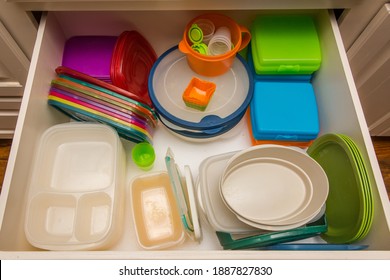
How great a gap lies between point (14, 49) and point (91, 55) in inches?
6.9

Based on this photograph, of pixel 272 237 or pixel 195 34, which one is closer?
pixel 272 237

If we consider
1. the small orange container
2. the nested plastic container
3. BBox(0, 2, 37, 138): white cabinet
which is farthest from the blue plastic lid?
BBox(0, 2, 37, 138): white cabinet

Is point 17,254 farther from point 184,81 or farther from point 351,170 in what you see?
point 351,170

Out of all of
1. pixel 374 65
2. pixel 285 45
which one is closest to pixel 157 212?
pixel 285 45

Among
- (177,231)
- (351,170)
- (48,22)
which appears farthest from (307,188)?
(48,22)

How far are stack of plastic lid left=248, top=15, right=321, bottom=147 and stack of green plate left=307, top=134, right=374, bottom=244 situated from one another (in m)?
0.06

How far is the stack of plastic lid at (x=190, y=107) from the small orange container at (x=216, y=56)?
32 mm

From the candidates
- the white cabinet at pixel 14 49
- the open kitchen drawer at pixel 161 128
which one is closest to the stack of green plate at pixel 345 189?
the open kitchen drawer at pixel 161 128

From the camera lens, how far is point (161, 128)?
82 centimetres

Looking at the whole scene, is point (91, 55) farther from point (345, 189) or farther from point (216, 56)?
point (345, 189)

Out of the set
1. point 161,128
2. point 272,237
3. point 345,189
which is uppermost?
point 161,128

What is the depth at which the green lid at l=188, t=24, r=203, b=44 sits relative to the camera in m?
0.76

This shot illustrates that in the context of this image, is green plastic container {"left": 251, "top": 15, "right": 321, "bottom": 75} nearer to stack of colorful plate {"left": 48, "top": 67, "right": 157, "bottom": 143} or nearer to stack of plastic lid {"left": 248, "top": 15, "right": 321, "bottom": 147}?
stack of plastic lid {"left": 248, "top": 15, "right": 321, "bottom": 147}
